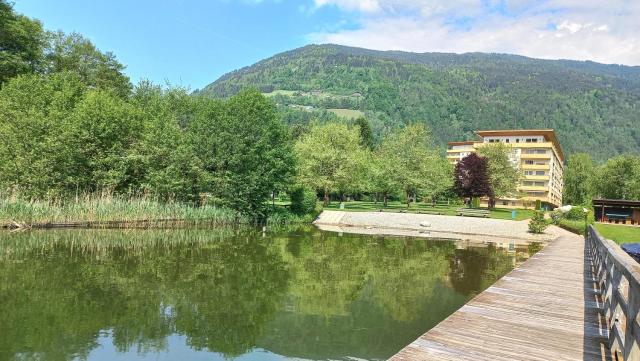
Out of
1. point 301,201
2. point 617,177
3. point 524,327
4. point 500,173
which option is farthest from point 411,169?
point 617,177

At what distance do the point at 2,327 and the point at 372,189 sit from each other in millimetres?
54160

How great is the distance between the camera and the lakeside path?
6633 millimetres

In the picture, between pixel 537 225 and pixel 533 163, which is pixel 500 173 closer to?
pixel 537 225

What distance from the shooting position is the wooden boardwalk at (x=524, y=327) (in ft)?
21.7

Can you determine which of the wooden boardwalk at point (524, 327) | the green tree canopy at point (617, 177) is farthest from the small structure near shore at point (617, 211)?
the wooden boardwalk at point (524, 327)

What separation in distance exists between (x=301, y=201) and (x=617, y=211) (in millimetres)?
35494

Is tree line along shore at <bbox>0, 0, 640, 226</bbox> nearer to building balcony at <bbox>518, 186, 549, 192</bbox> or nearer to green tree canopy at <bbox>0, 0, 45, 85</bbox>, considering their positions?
green tree canopy at <bbox>0, 0, 45, 85</bbox>

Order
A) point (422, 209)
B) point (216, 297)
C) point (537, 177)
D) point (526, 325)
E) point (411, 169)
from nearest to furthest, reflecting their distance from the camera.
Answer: point (526, 325), point (216, 297), point (422, 209), point (411, 169), point (537, 177)

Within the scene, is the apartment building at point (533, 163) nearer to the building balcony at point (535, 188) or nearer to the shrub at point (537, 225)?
the building balcony at point (535, 188)

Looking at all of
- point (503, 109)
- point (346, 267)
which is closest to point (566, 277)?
A: point (346, 267)

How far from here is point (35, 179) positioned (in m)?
29.4

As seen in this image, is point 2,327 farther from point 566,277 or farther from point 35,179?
point 35,179

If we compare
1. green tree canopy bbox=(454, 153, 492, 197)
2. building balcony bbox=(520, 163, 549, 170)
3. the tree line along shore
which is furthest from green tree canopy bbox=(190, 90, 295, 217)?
building balcony bbox=(520, 163, 549, 170)

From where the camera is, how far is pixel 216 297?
12766mm
